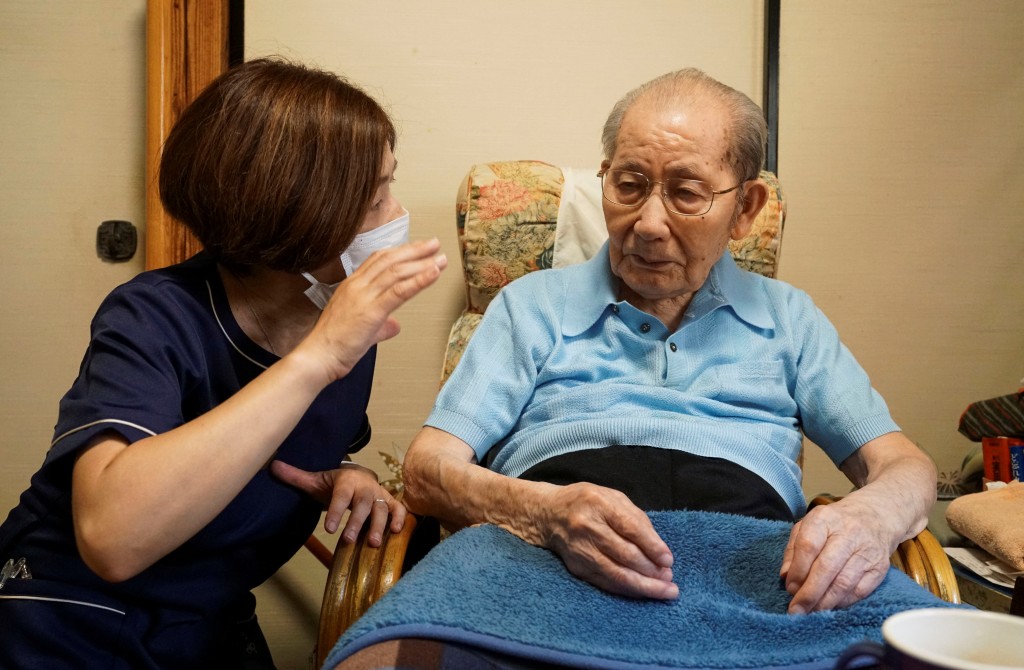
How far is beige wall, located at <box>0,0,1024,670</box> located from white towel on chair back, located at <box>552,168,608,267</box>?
303 millimetres

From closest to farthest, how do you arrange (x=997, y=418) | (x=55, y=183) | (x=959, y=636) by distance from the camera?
(x=959, y=636)
(x=997, y=418)
(x=55, y=183)

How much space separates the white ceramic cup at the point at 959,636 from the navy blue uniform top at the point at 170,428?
84 cm

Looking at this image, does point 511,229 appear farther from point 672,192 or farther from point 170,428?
point 170,428

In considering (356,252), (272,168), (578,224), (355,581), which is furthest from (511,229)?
(355,581)

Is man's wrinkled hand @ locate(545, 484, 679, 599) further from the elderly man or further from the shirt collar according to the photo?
the shirt collar

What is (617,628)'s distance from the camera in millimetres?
975

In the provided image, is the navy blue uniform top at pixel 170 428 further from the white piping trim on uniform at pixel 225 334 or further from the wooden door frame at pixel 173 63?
the wooden door frame at pixel 173 63

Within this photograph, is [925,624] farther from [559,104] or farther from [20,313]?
[20,313]

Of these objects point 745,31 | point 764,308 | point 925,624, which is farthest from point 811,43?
point 925,624

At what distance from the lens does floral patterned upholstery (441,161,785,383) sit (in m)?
1.82

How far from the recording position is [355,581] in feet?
4.10

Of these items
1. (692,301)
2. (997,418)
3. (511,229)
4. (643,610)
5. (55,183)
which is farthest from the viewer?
(55,183)

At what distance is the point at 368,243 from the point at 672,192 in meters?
0.51

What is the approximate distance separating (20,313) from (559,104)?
1388mm
